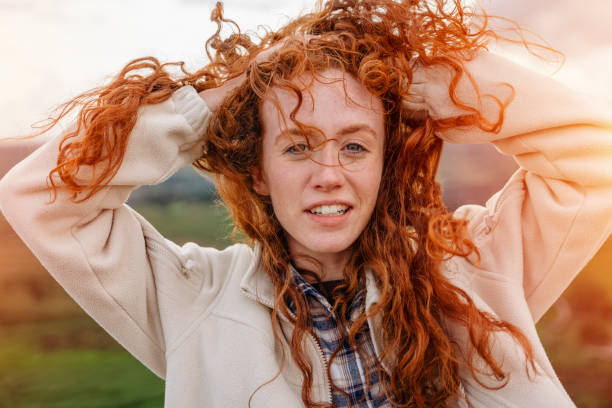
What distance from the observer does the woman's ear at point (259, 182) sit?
178 cm

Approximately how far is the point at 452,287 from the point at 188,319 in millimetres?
835

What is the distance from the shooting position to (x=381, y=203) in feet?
5.79

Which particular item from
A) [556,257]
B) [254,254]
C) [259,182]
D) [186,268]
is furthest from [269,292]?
[556,257]

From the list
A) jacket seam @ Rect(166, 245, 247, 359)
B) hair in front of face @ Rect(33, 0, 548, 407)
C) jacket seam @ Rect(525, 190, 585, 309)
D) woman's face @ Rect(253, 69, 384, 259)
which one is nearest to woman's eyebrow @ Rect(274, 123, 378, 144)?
woman's face @ Rect(253, 69, 384, 259)

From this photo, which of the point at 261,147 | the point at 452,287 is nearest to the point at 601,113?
the point at 452,287

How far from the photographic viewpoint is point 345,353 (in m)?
1.64

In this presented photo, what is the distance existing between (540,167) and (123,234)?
1315 millimetres

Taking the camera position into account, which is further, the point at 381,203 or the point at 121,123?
the point at 381,203

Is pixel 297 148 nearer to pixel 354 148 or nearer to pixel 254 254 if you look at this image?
pixel 354 148

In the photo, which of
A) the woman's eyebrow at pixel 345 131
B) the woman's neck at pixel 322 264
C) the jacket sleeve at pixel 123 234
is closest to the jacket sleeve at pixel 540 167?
the woman's eyebrow at pixel 345 131

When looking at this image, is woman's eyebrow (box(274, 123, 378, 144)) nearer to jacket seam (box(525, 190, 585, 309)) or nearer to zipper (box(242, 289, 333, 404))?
zipper (box(242, 289, 333, 404))

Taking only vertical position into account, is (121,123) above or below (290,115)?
below

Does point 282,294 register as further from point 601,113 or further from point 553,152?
point 601,113

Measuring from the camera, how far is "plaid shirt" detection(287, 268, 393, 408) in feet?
5.25
